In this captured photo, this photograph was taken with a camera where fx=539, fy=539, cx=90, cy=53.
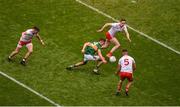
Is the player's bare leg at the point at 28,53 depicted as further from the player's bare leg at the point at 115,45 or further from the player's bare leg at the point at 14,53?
the player's bare leg at the point at 115,45

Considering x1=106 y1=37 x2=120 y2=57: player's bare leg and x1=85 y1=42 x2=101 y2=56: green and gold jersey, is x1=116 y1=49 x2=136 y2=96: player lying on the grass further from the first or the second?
x1=106 y1=37 x2=120 y2=57: player's bare leg

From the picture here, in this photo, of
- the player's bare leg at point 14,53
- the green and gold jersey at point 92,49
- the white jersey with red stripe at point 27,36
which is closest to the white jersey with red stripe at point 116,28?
the green and gold jersey at point 92,49

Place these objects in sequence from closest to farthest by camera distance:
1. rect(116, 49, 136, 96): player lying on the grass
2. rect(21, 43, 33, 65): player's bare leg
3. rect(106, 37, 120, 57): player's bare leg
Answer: rect(116, 49, 136, 96): player lying on the grass < rect(21, 43, 33, 65): player's bare leg < rect(106, 37, 120, 57): player's bare leg

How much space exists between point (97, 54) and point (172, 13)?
7.50m

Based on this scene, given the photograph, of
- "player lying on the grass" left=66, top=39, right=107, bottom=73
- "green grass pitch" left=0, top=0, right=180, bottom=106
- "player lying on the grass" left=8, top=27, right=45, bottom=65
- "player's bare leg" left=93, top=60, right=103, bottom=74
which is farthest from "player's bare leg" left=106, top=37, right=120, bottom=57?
"player lying on the grass" left=8, top=27, right=45, bottom=65

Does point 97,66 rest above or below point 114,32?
below

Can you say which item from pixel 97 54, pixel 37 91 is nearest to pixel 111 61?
pixel 97 54

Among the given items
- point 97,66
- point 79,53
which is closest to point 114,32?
point 79,53

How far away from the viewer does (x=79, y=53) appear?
26.7 m

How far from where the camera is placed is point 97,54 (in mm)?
25359

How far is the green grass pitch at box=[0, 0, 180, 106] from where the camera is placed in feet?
76.2

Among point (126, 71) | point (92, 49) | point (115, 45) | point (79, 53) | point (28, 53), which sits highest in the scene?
point (92, 49)

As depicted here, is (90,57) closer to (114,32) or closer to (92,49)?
(92,49)

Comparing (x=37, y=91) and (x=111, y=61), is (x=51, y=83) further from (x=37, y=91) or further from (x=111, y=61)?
(x=111, y=61)
